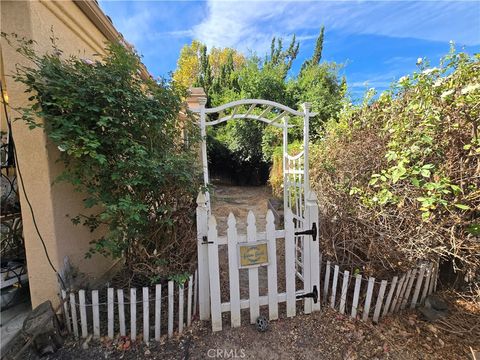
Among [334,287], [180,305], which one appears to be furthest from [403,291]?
[180,305]

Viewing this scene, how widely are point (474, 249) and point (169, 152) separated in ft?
10.6

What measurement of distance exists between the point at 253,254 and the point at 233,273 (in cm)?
28

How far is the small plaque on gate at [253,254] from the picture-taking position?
237 centimetres

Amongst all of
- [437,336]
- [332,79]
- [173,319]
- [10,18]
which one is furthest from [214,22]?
[332,79]

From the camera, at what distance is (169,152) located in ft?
8.11

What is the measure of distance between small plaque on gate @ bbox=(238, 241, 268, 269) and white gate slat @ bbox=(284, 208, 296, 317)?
0.26m

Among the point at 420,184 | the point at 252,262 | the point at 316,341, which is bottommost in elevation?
the point at 316,341

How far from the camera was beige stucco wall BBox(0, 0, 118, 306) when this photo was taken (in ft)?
6.72

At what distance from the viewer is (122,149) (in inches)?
85.0

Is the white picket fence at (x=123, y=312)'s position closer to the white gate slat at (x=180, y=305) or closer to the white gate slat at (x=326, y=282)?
the white gate slat at (x=180, y=305)

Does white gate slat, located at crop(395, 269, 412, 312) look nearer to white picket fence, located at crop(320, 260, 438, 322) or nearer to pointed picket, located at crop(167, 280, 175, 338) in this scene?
white picket fence, located at crop(320, 260, 438, 322)

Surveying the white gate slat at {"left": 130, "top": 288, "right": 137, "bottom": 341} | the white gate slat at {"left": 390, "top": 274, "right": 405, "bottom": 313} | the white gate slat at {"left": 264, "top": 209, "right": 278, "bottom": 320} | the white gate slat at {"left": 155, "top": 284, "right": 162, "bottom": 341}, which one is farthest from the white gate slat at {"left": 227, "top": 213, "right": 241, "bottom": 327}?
the white gate slat at {"left": 390, "top": 274, "right": 405, "bottom": 313}

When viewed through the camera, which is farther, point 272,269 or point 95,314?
point 272,269

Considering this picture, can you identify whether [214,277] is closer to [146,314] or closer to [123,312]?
[146,314]
